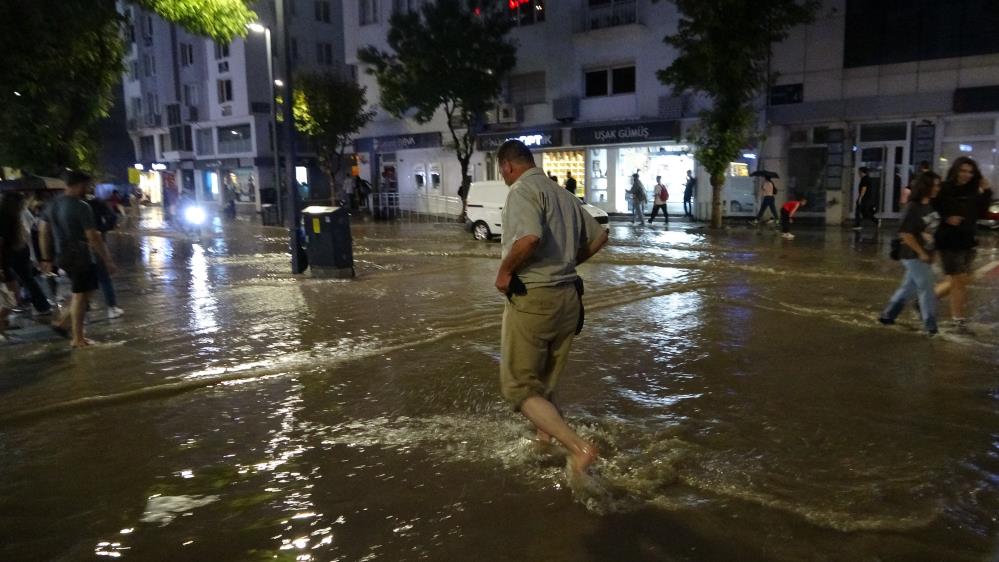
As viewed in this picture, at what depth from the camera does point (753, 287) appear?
10609 mm

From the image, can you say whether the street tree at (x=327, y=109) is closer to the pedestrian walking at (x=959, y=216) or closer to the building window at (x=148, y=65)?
the pedestrian walking at (x=959, y=216)

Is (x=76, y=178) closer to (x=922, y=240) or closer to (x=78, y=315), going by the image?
(x=78, y=315)

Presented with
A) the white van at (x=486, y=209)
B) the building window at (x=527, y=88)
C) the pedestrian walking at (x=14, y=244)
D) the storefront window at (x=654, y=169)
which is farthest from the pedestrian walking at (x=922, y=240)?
the building window at (x=527, y=88)

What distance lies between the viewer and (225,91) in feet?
154

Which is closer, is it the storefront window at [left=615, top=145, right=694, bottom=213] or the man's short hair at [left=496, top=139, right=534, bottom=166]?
the man's short hair at [left=496, top=139, right=534, bottom=166]

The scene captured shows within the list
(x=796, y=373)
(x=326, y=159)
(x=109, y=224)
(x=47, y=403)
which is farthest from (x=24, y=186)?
(x=326, y=159)

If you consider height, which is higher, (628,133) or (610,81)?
(610,81)

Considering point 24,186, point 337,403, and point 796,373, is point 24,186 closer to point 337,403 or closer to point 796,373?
point 337,403

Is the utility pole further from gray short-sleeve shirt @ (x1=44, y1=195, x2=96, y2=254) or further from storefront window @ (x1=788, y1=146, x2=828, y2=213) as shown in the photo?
storefront window @ (x1=788, y1=146, x2=828, y2=213)

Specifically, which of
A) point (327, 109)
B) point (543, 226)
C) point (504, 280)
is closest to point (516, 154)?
point (543, 226)

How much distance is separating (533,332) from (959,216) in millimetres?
5333

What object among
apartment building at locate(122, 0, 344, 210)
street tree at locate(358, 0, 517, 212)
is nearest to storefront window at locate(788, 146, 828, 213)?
street tree at locate(358, 0, 517, 212)

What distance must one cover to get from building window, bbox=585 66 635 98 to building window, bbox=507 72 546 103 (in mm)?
2052

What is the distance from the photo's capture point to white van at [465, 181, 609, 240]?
1856 centimetres
